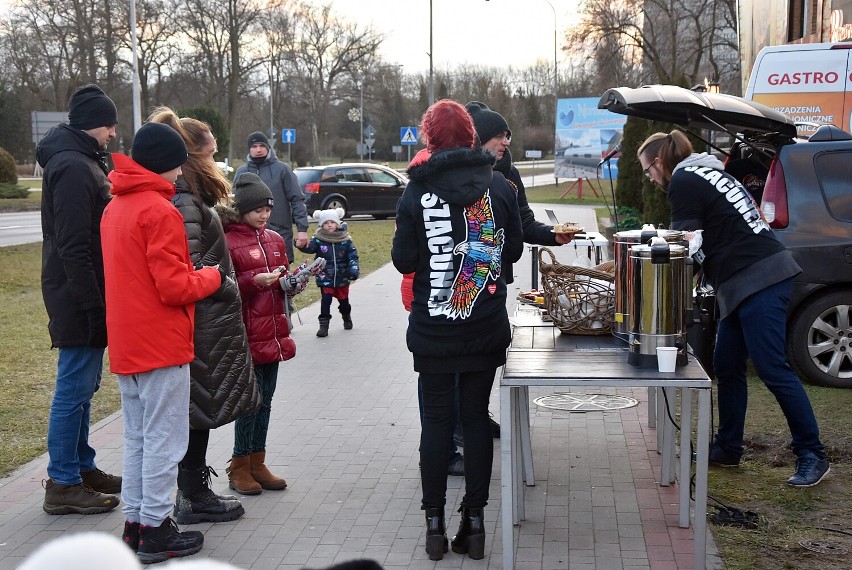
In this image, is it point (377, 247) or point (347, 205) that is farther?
point (347, 205)

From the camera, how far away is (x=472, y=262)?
433cm

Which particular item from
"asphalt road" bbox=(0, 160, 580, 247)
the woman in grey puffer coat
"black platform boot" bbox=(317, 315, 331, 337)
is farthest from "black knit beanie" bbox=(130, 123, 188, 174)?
"asphalt road" bbox=(0, 160, 580, 247)

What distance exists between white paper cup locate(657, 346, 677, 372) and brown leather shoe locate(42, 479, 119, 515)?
2892mm

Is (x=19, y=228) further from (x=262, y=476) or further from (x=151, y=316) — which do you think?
(x=151, y=316)

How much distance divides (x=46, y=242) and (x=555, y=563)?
9.63 ft

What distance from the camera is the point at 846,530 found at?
4797 mm

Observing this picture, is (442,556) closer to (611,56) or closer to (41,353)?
(41,353)

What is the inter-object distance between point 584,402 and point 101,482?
361cm

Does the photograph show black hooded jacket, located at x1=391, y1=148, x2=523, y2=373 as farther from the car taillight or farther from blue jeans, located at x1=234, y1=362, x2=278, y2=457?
the car taillight

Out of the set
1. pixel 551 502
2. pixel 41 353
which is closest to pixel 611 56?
pixel 41 353

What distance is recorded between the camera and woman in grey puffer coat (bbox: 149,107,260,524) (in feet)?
15.5

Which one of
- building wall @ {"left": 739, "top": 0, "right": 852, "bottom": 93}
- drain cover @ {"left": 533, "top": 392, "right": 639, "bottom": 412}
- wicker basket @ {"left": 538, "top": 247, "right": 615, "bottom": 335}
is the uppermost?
building wall @ {"left": 739, "top": 0, "right": 852, "bottom": 93}

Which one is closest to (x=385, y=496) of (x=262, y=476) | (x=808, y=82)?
(x=262, y=476)

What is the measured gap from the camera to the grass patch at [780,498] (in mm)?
4520
